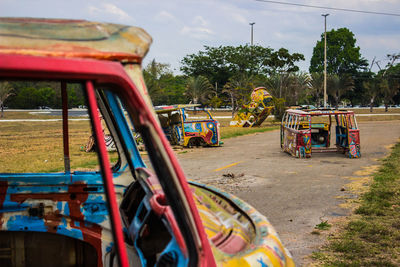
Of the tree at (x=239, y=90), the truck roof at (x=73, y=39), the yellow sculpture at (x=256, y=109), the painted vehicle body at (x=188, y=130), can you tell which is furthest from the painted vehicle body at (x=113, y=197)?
the tree at (x=239, y=90)

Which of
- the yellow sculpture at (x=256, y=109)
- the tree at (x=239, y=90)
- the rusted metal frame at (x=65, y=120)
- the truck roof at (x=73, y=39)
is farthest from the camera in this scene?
the tree at (x=239, y=90)

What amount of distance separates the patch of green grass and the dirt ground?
24 cm

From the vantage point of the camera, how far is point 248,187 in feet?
26.2

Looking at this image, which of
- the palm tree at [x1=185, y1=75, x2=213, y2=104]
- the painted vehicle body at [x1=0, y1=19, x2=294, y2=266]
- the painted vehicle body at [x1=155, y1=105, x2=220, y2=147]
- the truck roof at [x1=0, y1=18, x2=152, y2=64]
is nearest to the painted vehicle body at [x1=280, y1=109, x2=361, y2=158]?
the painted vehicle body at [x1=155, y1=105, x2=220, y2=147]

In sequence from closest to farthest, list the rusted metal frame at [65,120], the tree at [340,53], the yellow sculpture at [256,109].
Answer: the rusted metal frame at [65,120]
the yellow sculpture at [256,109]
the tree at [340,53]

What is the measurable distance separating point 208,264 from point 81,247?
1.39 m

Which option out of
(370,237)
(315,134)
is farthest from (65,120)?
(315,134)

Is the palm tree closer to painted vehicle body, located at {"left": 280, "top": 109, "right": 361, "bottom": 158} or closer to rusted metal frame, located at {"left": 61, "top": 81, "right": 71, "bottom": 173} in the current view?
painted vehicle body, located at {"left": 280, "top": 109, "right": 361, "bottom": 158}

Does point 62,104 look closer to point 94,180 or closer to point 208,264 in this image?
point 94,180

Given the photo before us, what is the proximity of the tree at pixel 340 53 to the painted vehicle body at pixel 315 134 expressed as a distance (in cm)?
6994

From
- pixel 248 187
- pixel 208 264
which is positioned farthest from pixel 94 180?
pixel 248 187

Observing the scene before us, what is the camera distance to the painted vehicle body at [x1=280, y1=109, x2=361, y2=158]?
11719 mm

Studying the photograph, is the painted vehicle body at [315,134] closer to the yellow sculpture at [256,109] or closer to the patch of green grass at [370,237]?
the patch of green grass at [370,237]

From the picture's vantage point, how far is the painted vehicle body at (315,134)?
11719mm
